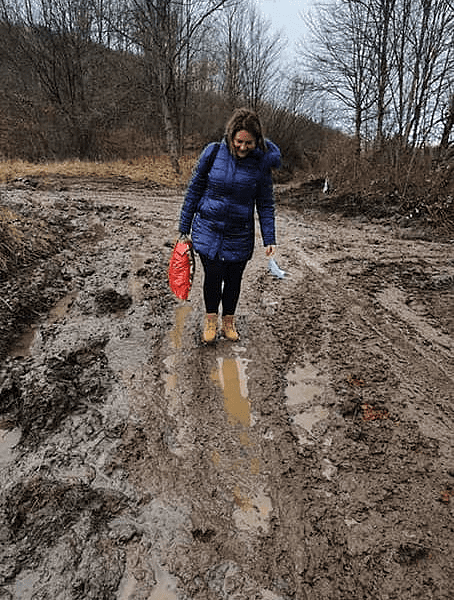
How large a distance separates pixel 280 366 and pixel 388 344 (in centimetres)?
98

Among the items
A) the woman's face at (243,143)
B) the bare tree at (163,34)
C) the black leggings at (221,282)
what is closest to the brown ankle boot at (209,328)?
the black leggings at (221,282)

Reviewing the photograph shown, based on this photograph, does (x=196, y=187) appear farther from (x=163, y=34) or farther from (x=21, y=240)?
(x=163, y=34)

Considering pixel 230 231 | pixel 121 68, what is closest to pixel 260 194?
pixel 230 231

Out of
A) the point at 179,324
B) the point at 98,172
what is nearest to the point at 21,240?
the point at 179,324

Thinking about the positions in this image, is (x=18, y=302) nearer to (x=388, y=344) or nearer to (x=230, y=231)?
(x=230, y=231)

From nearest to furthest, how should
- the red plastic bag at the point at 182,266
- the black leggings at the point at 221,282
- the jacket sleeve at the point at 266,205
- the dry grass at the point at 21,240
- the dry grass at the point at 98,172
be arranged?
1. the jacket sleeve at the point at 266,205
2. the black leggings at the point at 221,282
3. the red plastic bag at the point at 182,266
4. the dry grass at the point at 21,240
5. the dry grass at the point at 98,172

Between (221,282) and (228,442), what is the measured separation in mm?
1262

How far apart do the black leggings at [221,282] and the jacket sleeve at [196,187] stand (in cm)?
29

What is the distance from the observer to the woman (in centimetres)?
255

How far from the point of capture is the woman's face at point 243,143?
2.47 meters

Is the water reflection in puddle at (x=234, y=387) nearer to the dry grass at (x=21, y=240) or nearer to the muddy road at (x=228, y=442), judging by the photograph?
the muddy road at (x=228, y=442)

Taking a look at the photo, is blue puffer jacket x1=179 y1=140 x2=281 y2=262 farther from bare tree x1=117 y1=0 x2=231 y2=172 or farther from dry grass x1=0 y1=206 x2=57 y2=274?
bare tree x1=117 y1=0 x2=231 y2=172

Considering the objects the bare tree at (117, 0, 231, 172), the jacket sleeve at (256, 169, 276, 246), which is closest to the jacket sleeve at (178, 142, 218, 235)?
the jacket sleeve at (256, 169, 276, 246)

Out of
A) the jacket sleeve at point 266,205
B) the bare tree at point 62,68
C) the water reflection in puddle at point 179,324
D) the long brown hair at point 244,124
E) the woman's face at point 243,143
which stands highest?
the bare tree at point 62,68
